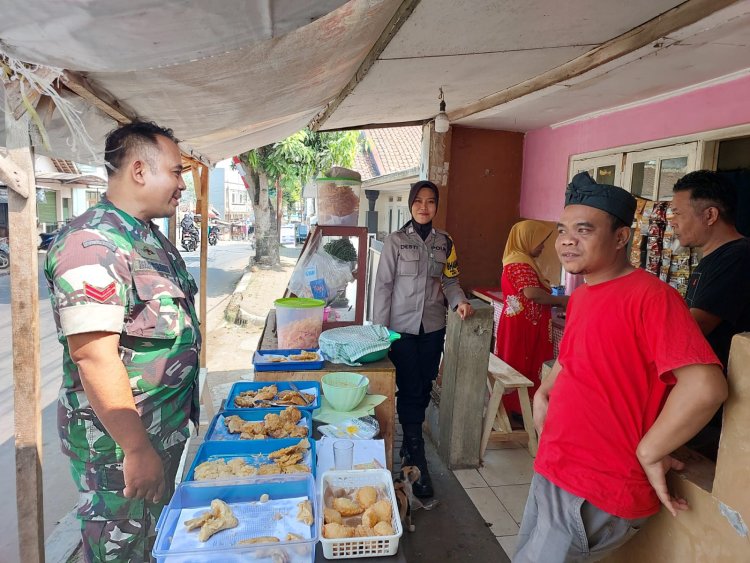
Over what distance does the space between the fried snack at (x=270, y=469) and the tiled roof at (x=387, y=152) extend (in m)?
11.4

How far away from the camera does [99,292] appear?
4.66 feet

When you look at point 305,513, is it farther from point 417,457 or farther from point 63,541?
point 63,541

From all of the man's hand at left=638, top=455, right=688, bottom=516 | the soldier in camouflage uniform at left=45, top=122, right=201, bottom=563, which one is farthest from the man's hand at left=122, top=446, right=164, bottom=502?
the man's hand at left=638, top=455, right=688, bottom=516

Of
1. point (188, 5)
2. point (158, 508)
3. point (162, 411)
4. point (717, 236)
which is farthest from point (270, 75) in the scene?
point (717, 236)

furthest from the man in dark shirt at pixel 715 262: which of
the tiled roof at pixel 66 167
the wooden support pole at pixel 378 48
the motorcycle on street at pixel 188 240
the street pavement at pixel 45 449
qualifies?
the motorcycle on street at pixel 188 240

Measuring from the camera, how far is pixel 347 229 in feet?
11.4

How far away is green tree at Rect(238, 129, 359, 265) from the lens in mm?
11703

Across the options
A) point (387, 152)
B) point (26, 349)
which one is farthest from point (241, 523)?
point (387, 152)

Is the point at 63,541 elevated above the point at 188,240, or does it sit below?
below

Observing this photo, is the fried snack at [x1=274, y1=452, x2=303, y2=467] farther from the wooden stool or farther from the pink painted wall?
the pink painted wall

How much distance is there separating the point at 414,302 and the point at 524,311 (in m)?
1.29

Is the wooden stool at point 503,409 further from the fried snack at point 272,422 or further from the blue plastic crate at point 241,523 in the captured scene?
the blue plastic crate at point 241,523

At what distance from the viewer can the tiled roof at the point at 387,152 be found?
12891 millimetres

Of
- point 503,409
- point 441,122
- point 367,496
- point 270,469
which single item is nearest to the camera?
point 367,496
